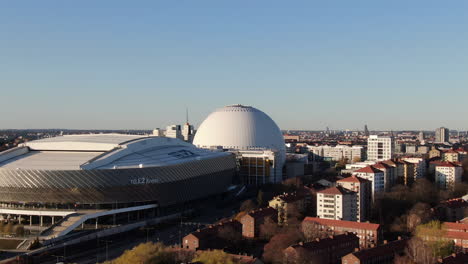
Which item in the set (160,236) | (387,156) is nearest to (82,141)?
(160,236)

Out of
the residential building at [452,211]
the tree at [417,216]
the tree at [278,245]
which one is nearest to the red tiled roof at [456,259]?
the tree at [278,245]

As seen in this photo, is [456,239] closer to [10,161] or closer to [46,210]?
[46,210]

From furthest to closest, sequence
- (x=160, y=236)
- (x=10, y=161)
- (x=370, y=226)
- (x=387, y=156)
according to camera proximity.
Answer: (x=387, y=156), (x=10, y=161), (x=160, y=236), (x=370, y=226)

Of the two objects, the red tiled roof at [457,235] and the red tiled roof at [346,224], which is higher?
the red tiled roof at [346,224]

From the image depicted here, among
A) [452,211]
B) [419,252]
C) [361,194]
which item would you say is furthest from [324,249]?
[452,211]

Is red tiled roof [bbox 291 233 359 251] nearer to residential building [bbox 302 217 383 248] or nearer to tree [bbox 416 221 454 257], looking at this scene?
residential building [bbox 302 217 383 248]

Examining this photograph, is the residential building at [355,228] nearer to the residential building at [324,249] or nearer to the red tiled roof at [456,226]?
the residential building at [324,249]

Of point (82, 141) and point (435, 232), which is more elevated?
point (82, 141)
